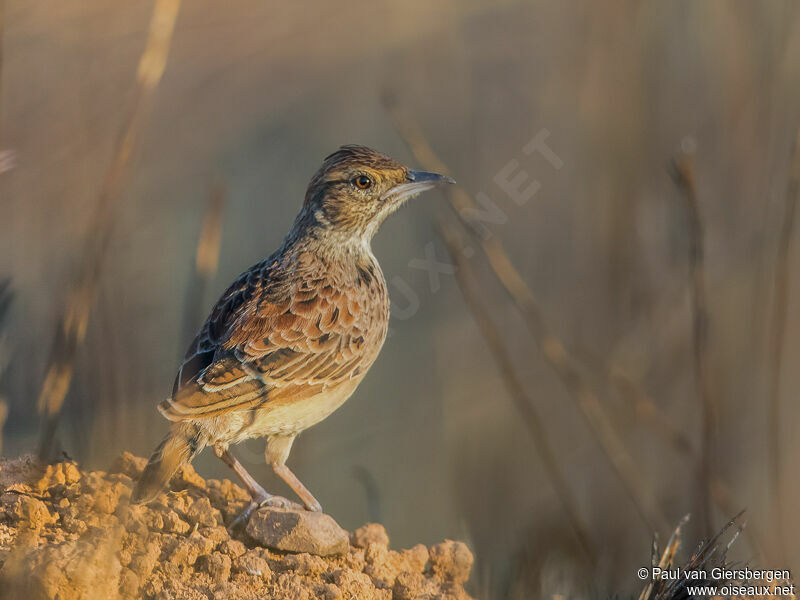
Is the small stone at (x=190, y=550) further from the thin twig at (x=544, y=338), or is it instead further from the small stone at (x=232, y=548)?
the thin twig at (x=544, y=338)

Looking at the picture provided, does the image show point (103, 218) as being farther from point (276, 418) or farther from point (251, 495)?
point (251, 495)

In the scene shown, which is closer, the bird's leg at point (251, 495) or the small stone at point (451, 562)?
the bird's leg at point (251, 495)

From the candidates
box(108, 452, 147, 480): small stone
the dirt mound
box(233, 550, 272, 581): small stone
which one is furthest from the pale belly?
box(233, 550, 272, 581): small stone

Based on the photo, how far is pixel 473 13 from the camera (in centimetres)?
913

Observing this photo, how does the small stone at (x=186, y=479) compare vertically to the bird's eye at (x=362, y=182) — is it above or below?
below

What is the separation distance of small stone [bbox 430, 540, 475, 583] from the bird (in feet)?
2.53

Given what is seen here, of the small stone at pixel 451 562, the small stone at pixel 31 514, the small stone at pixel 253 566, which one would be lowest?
the small stone at pixel 451 562

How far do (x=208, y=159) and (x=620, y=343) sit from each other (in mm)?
4536

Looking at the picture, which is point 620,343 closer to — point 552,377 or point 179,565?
point 552,377

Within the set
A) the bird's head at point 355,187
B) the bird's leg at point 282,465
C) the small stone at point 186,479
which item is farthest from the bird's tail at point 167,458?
the bird's head at point 355,187

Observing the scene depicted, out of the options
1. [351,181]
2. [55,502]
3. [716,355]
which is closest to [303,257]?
[351,181]

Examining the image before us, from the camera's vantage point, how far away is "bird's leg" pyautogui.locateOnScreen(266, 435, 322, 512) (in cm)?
508

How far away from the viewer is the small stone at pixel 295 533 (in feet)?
13.5

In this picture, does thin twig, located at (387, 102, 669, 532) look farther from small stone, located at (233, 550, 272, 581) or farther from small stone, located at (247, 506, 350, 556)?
small stone, located at (233, 550, 272, 581)
